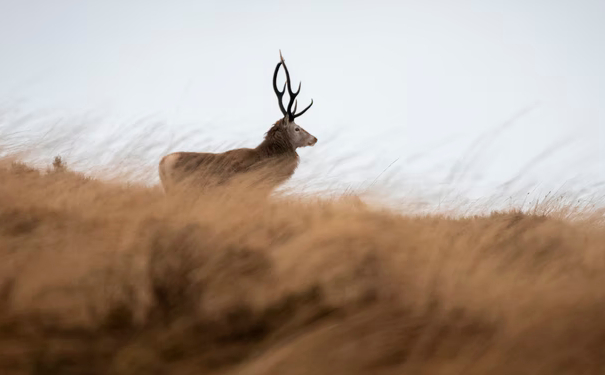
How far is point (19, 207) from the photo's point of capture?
5.77 ft

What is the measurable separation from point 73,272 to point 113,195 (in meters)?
0.82

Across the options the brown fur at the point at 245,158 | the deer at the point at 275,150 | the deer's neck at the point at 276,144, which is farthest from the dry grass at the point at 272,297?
the deer's neck at the point at 276,144

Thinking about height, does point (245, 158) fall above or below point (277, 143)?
below

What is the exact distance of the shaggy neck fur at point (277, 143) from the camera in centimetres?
648

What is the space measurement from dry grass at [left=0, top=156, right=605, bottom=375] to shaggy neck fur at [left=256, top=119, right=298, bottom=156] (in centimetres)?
464

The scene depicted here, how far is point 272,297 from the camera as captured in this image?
4.50ft

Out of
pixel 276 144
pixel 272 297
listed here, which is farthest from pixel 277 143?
pixel 272 297

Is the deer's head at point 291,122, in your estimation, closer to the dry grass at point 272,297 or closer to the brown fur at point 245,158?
the brown fur at point 245,158

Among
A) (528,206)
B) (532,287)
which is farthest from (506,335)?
(528,206)

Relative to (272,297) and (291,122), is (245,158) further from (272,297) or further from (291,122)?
(272,297)

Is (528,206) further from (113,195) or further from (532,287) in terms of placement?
(113,195)

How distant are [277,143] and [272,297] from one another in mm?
5302

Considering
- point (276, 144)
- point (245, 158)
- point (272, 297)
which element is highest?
point (276, 144)

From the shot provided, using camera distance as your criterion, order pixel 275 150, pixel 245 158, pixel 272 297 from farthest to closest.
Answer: pixel 275 150, pixel 245 158, pixel 272 297
